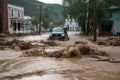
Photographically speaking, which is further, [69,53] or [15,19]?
[15,19]

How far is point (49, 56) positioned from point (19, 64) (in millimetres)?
3693

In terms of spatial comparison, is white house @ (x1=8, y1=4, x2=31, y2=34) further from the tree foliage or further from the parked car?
the parked car

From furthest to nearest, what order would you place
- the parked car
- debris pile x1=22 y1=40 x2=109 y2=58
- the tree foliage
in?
1. the tree foliage
2. the parked car
3. debris pile x1=22 y1=40 x2=109 y2=58

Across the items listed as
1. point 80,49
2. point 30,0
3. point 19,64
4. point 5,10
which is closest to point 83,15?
point 5,10

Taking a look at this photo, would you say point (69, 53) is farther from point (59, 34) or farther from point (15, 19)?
point (15, 19)

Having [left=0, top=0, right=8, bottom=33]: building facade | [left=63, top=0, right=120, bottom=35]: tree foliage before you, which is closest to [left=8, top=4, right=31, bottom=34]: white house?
[left=0, top=0, right=8, bottom=33]: building facade

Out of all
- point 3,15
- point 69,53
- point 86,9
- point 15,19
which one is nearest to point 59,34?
point 69,53

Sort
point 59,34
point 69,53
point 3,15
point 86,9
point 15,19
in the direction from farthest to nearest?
point 15,19 → point 3,15 → point 86,9 → point 59,34 → point 69,53

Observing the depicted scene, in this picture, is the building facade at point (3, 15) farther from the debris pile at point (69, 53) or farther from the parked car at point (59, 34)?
the debris pile at point (69, 53)

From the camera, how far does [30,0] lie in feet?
520

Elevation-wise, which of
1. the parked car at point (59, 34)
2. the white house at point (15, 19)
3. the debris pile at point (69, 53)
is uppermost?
the white house at point (15, 19)

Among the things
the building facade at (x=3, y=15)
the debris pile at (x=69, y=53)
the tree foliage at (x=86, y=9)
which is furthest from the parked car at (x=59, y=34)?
the building facade at (x=3, y=15)

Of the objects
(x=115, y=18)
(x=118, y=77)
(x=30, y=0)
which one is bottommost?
(x=118, y=77)

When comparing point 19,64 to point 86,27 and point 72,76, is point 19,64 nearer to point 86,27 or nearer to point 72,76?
point 72,76
